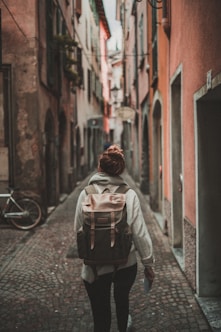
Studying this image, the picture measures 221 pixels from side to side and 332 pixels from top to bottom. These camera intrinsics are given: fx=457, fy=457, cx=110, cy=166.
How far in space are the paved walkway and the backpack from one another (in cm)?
135

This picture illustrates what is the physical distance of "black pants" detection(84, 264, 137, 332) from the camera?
11.2ft

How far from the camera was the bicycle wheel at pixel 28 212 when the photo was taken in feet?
31.9

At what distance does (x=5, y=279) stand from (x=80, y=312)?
160 centimetres

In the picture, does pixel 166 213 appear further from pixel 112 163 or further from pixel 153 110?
pixel 112 163

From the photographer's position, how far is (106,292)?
11.3 feet

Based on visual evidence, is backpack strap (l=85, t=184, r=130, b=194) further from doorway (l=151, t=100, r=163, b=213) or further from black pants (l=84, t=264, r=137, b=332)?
doorway (l=151, t=100, r=163, b=213)

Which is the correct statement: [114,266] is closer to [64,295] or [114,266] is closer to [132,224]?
[132,224]

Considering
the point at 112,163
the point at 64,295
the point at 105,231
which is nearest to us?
the point at 105,231

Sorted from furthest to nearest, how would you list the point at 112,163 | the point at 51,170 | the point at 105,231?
1. the point at 51,170
2. the point at 112,163
3. the point at 105,231

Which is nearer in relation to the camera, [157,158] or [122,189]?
[122,189]

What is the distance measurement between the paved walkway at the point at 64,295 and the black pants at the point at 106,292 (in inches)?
34.0

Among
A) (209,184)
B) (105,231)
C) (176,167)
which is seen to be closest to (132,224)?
(105,231)

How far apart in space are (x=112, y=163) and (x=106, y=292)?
0.97 metres

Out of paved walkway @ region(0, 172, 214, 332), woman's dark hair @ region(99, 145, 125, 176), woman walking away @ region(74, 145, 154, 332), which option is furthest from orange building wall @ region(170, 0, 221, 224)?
woman walking away @ region(74, 145, 154, 332)
